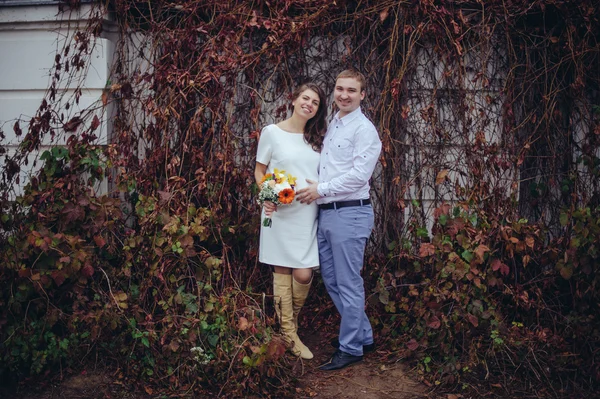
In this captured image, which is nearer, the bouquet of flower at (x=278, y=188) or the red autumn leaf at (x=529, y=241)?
the bouquet of flower at (x=278, y=188)

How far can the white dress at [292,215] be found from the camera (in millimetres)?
4164

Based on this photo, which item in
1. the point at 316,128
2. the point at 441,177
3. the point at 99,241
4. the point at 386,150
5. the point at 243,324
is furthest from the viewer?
the point at 386,150

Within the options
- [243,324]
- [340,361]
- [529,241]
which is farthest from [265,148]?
[529,241]

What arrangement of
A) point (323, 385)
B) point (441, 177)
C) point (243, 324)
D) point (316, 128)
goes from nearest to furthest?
point (243, 324) → point (323, 385) → point (316, 128) → point (441, 177)

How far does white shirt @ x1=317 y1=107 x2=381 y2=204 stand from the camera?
3975 mm

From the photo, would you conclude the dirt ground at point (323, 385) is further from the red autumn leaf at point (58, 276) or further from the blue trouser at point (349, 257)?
the red autumn leaf at point (58, 276)

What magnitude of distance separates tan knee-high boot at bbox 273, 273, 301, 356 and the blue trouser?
34 cm

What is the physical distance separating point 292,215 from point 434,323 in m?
1.20

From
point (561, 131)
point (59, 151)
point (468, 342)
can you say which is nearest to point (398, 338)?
point (468, 342)

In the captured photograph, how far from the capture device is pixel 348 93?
13.3 ft

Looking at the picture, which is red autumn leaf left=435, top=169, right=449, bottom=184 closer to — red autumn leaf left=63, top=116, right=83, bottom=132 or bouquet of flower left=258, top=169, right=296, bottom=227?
bouquet of flower left=258, top=169, right=296, bottom=227

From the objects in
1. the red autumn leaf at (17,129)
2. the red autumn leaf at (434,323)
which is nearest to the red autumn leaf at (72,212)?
the red autumn leaf at (17,129)

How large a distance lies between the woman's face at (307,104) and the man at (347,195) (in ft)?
0.50

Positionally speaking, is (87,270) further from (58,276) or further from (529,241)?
(529,241)
